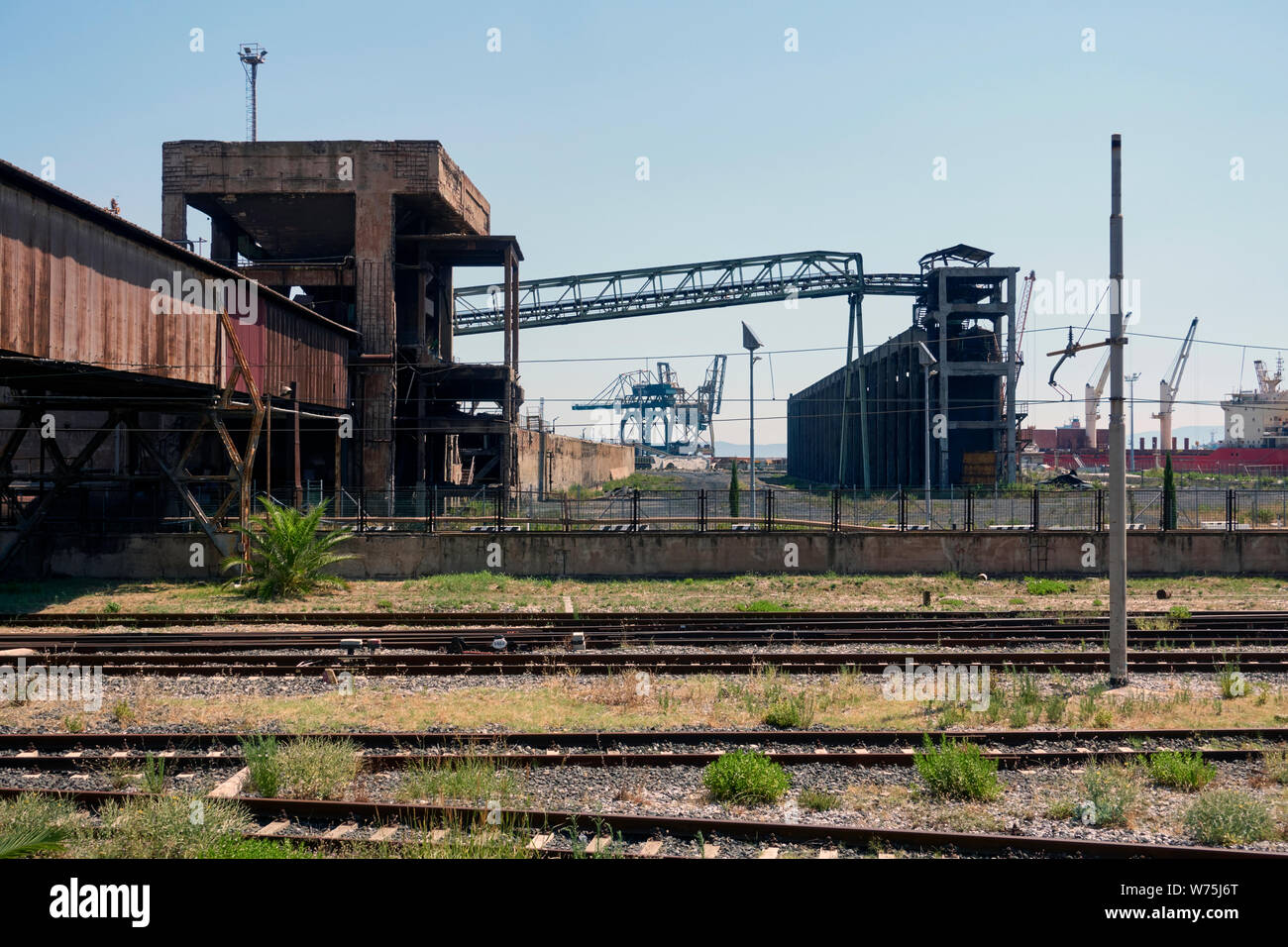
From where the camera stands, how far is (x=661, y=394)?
139500 millimetres

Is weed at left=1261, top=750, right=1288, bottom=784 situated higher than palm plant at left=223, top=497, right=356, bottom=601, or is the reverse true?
palm plant at left=223, top=497, right=356, bottom=601

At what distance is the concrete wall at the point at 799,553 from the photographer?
23.1 meters

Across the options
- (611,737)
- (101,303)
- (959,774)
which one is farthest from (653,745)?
(101,303)

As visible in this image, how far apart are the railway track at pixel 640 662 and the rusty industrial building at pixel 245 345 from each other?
7.69 metres

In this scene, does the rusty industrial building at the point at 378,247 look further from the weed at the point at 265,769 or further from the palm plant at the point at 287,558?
the weed at the point at 265,769

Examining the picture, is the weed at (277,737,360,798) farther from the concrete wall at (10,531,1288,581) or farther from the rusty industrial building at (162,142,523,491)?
the rusty industrial building at (162,142,523,491)

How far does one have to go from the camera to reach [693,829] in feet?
22.5

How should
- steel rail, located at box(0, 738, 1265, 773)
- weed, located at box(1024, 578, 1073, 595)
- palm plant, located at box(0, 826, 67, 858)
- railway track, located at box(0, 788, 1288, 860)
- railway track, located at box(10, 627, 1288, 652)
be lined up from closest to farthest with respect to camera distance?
1. palm plant, located at box(0, 826, 67, 858)
2. railway track, located at box(0, 788, 1288, 860)
3. steel rail, located at box(0, 738, 1265, 773)
4. railway track, located at box(10, 627, 1288, 652)
5. weed, located at box(1024, 578, 1073, 595)

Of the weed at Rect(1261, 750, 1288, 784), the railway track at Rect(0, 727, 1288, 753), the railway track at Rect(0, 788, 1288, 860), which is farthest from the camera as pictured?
the railway track at Rect(0, 727, 1288, 753)

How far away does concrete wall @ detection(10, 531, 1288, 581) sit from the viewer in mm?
23094

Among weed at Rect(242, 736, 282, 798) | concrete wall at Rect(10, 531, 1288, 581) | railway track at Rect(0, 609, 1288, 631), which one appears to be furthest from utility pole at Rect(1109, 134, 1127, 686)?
concrete wall at Rect(10, 531, 1288, 581)

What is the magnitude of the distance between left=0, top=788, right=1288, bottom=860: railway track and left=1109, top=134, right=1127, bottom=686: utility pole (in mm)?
5678
